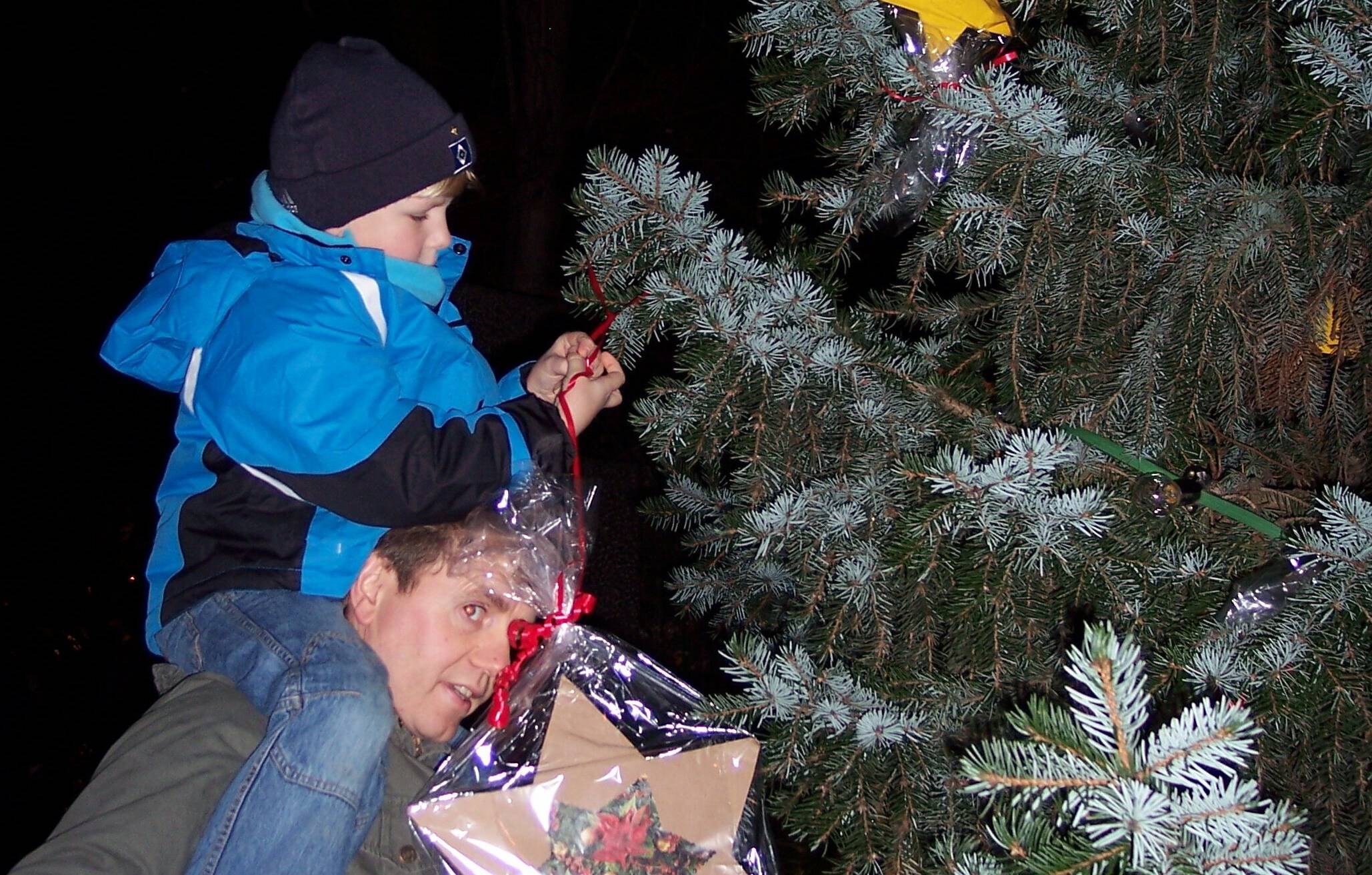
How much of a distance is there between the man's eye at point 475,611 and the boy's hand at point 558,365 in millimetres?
324

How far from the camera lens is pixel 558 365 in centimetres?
153

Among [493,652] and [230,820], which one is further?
[493,652]

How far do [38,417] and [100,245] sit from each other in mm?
689

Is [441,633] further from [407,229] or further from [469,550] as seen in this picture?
[407,229]

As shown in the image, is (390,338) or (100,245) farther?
(100,245)

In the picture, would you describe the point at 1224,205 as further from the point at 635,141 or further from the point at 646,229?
the point at 635,141

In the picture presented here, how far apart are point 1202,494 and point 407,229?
1.24m

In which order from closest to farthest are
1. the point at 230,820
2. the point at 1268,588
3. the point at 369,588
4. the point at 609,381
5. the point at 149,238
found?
the point at 230,820
the point at 1268,588
the point at 369,588
the point at 609,381
the point at 149,238

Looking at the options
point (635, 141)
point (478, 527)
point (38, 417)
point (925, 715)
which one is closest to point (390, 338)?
point (478, 527)

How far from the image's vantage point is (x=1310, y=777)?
4.27ft

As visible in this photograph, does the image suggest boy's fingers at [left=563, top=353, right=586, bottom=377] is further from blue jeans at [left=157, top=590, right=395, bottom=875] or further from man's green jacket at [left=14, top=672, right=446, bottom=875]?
man's green jacket at [left=14, top=672, right=446, bottom=875]

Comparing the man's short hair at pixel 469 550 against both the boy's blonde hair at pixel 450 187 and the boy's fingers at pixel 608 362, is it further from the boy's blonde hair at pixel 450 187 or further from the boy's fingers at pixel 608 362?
the boy's blonde hair at pixel 450 187

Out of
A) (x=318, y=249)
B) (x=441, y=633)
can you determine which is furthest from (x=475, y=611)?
(x=318, y=249)

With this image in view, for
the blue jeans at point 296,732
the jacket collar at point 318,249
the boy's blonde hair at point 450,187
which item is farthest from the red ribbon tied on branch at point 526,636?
the boy's blonde hair at point 450,187
